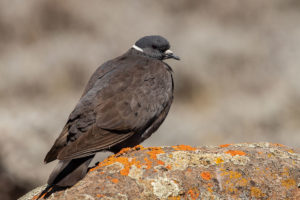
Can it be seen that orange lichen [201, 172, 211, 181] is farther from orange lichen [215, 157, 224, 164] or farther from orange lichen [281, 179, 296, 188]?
orange lichen [281, 179, 296, 188]

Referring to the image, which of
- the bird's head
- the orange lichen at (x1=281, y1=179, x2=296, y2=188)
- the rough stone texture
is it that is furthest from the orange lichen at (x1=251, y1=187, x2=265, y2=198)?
the bird's head

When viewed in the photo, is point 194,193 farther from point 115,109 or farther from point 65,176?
point 115,109

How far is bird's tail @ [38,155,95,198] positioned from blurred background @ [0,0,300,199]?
571cm

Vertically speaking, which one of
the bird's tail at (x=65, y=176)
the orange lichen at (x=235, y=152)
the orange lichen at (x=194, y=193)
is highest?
the orange lichen at (x=235, y=152)

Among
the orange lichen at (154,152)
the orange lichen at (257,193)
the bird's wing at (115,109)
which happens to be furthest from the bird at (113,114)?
the orange lichen at (257,193)

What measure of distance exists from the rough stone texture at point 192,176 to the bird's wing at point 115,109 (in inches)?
14.4

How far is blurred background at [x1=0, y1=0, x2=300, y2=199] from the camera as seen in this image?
431 inches

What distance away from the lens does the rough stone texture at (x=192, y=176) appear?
4328 mm

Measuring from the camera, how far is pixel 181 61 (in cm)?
1170

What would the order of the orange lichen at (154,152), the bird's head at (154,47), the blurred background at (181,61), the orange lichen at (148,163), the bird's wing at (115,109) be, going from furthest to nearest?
1. the blurred background at (181,61)
2. the bird's head at (154,47)
3. the bird's wing at (115,109)
4. the orange lichen at (154,152)
5. the orange lichen at (148,163)

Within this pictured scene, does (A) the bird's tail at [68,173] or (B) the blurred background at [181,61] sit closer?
(A) the bird's tail at [68,173]

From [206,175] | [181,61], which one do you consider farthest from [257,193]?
[181,61]

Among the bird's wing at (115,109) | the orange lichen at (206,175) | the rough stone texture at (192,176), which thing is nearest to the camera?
the rough stone texture at (192,176)

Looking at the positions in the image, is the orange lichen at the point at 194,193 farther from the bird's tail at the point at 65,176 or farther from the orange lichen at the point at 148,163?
the bird's tail at the point at 65,176
